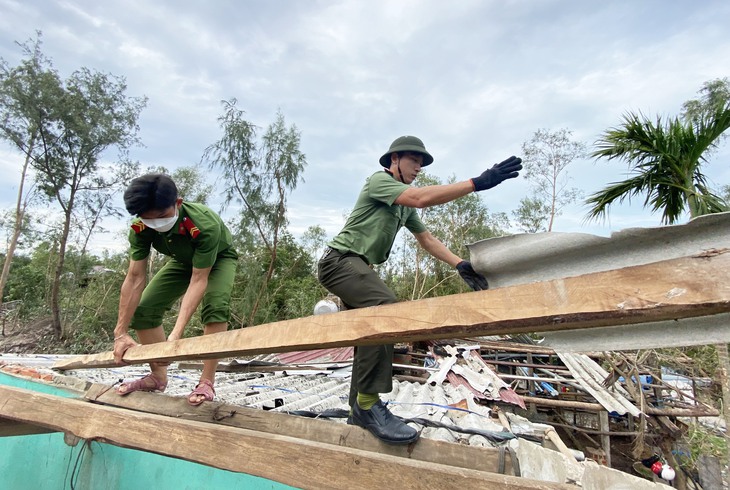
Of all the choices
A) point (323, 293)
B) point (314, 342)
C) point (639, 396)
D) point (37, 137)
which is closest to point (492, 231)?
point (323, 293)

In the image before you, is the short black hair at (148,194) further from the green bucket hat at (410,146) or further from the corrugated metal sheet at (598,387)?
the corrugated metal sheet at (598,387)

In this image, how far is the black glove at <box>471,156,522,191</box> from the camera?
1604 mm

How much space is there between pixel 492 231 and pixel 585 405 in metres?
14.5

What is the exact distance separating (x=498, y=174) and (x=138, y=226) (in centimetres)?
197

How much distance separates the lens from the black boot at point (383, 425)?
1.77m

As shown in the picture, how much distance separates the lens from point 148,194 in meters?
2.24

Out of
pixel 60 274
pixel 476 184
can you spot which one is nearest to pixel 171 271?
pixel 476 184

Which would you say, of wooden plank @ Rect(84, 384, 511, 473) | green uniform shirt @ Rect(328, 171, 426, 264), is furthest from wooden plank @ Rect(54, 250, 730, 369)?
green uniform shirt @ Rect(328, 171, 426, 264)

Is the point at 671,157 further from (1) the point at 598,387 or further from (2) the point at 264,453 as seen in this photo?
(2) the point at 264,453

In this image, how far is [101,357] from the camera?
8.24ft

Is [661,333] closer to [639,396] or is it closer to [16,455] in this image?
[16,455]

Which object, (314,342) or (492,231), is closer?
(314,342)

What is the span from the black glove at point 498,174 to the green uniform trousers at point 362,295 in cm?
67

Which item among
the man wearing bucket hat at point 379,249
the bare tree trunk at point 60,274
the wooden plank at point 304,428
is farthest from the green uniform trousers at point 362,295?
the bare tree trunk at point 60,274
